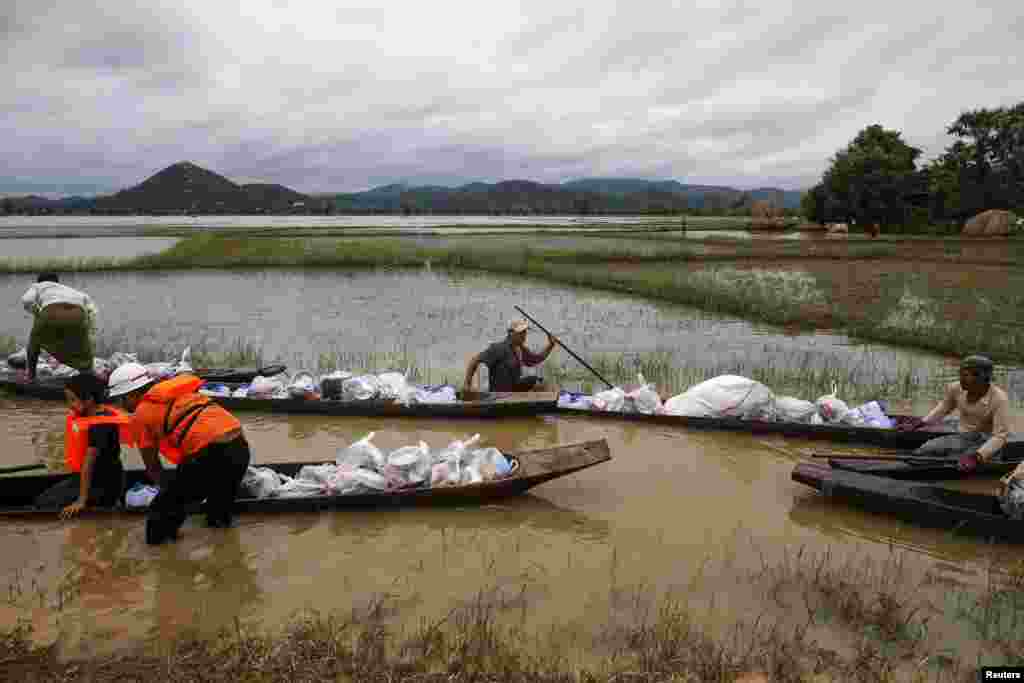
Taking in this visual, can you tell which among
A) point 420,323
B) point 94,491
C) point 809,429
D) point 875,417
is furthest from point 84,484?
point 420,323

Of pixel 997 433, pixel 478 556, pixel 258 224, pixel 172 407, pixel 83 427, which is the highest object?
pixel 258 224

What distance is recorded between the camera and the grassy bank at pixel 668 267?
11.6 metres

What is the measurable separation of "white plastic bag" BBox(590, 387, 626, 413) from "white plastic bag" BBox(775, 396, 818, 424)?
164 cm

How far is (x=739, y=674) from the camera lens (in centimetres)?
329

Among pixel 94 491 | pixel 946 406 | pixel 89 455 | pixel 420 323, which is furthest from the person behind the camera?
pixel 420 323

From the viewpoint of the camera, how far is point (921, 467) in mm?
5598

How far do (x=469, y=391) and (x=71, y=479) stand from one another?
3.86m

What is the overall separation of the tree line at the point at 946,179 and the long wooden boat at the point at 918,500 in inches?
1426

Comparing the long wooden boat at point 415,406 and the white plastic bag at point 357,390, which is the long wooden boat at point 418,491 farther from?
the white plastic bag at point 357,390

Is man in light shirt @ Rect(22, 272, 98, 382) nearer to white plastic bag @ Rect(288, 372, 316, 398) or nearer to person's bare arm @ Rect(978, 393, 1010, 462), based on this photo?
white plastic bag @ Rect(288, 372, 316, 398)

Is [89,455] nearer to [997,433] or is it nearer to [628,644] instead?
[628,644]

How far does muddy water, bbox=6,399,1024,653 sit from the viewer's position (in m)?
3.87

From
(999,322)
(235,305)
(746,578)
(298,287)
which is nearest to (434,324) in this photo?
(235,305)

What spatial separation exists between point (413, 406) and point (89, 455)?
3.36m
